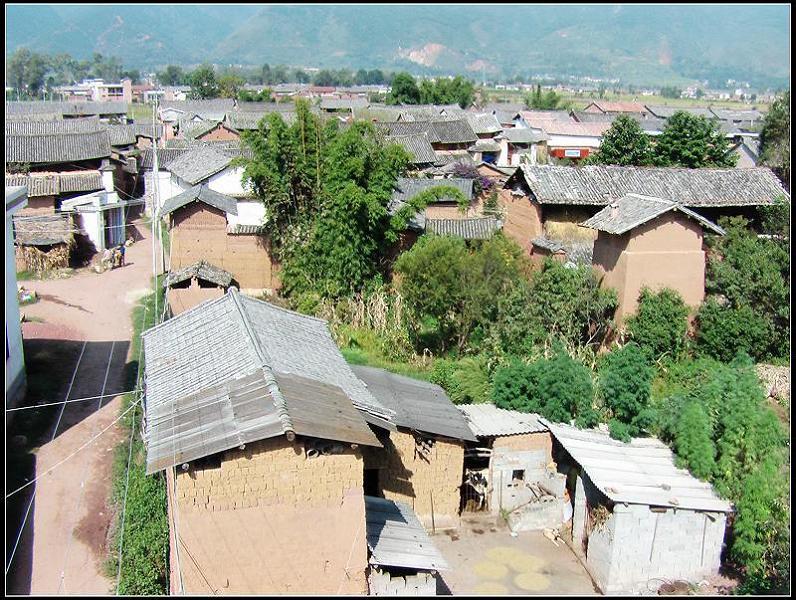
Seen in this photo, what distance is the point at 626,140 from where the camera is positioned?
3055 cm

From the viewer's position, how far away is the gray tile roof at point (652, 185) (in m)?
22.5

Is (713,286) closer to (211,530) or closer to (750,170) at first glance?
(750,170)

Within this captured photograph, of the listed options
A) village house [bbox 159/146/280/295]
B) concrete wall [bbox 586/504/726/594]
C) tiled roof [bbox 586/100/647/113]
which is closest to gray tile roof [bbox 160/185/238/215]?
village house [bbox 159/146/280/295]

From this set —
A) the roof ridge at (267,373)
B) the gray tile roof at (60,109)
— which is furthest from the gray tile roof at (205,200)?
the gray tile roof at (60,109)

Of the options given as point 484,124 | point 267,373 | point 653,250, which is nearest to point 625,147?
point 653,250

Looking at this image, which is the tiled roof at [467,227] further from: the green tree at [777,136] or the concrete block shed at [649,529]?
the green tree at [777,136]

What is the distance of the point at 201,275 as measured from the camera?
801 inches

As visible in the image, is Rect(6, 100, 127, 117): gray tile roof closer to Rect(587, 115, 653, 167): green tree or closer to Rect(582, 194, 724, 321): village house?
Rect(587, 115, 653, 167): green tree

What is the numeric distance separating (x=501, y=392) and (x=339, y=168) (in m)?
8.12

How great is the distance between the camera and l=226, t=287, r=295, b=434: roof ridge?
9102mm

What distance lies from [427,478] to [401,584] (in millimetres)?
2826

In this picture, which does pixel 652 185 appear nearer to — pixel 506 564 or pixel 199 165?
pixel 506 564

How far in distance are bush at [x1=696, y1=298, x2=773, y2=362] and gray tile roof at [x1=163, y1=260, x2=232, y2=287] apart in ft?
38.2

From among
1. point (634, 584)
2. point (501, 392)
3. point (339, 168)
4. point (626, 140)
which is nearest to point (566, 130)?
point (626, 140)
